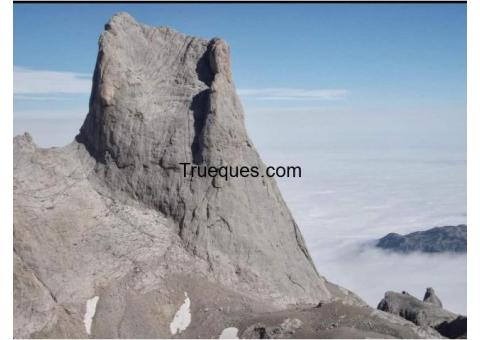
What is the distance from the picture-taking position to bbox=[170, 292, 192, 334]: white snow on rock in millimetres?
29922

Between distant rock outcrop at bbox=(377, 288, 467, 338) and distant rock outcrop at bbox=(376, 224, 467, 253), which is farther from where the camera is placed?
distant rock outcrop at bbox=(376, 224, 467, 253)

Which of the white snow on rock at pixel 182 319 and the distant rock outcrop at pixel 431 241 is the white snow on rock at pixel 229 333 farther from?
the distant rock outcrop at pixel 431 241

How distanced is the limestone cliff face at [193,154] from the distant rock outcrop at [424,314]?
275 inches

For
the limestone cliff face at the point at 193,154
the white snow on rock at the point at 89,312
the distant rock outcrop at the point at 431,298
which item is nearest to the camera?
the white snow on rock at the point at 89,312

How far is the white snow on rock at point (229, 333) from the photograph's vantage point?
95.7ft

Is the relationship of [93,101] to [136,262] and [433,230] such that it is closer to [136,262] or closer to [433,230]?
[136,262]

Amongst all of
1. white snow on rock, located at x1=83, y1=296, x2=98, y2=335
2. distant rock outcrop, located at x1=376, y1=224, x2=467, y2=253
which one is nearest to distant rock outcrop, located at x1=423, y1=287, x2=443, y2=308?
white snow on rock, located at x1=83, y1=296, x2=98, y2=335

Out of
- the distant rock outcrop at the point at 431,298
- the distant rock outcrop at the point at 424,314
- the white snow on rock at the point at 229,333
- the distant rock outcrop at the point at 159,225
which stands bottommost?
the distant rock outcrop at the point at 431,298

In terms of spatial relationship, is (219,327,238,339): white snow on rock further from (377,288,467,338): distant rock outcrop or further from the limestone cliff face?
(377,288,467,338): distant rock outcrop

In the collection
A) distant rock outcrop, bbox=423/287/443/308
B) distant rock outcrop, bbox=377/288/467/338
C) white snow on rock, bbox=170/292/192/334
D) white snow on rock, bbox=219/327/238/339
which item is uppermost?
white snow on rock, bbox=170/292/192/334

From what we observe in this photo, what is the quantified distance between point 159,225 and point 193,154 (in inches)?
176

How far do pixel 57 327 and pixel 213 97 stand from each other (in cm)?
1505

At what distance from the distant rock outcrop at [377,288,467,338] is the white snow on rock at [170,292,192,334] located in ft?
49.6

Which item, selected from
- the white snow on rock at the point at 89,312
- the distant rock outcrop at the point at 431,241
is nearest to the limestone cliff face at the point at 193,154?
the white snow on rock at the point at 89,312
